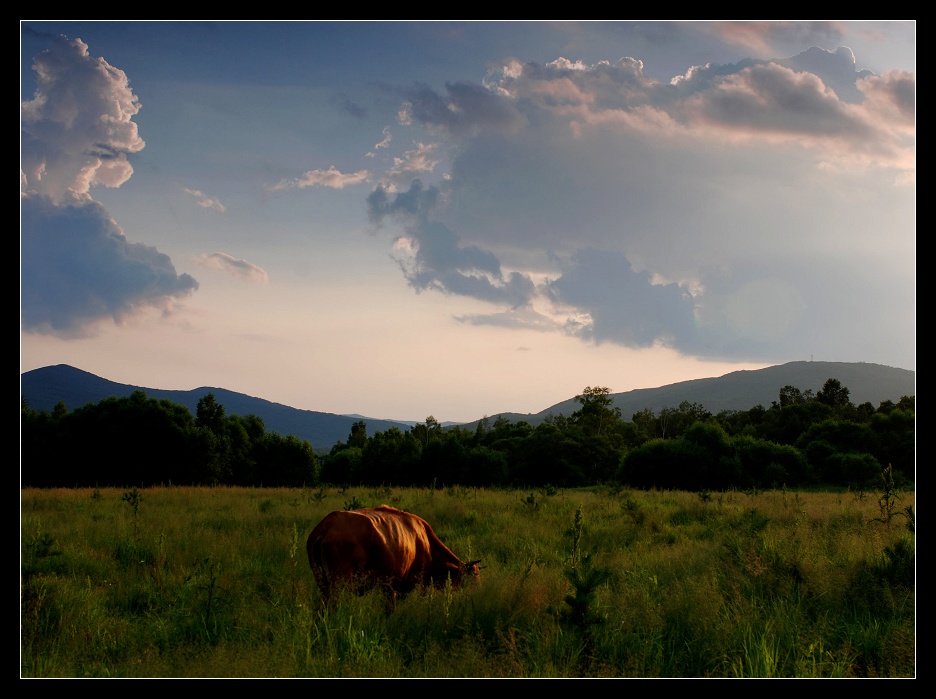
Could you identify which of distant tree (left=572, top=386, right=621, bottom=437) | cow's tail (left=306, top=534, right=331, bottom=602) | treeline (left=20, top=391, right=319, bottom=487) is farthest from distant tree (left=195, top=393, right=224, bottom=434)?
cow's tail (left=306, top=534, right=331, bottom=602)

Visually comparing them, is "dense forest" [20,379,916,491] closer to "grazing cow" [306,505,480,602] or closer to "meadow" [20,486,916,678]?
"meadow" [20,486,916,678]

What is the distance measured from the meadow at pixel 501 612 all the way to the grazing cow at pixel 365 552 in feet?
1.00

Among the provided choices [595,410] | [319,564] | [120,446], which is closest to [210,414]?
[120,446]

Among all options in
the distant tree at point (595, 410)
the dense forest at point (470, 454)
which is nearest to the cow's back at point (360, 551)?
the dense forest at point (470, 454)

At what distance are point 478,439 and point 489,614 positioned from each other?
7281cm

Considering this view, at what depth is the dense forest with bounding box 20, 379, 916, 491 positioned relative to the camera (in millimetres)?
46969

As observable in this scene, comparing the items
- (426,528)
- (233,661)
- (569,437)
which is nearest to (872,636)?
(426,528)

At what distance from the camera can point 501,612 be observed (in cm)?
573

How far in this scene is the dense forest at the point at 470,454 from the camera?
4697cm

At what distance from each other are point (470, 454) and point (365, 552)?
171 feet

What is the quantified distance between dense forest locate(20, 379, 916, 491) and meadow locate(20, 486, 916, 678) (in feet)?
109

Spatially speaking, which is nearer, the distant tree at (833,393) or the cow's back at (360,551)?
the cow's back at (360,551)

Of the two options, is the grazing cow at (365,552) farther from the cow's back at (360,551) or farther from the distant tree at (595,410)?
the distant tree at (595,410)

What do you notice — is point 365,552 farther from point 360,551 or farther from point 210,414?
point 210,414
